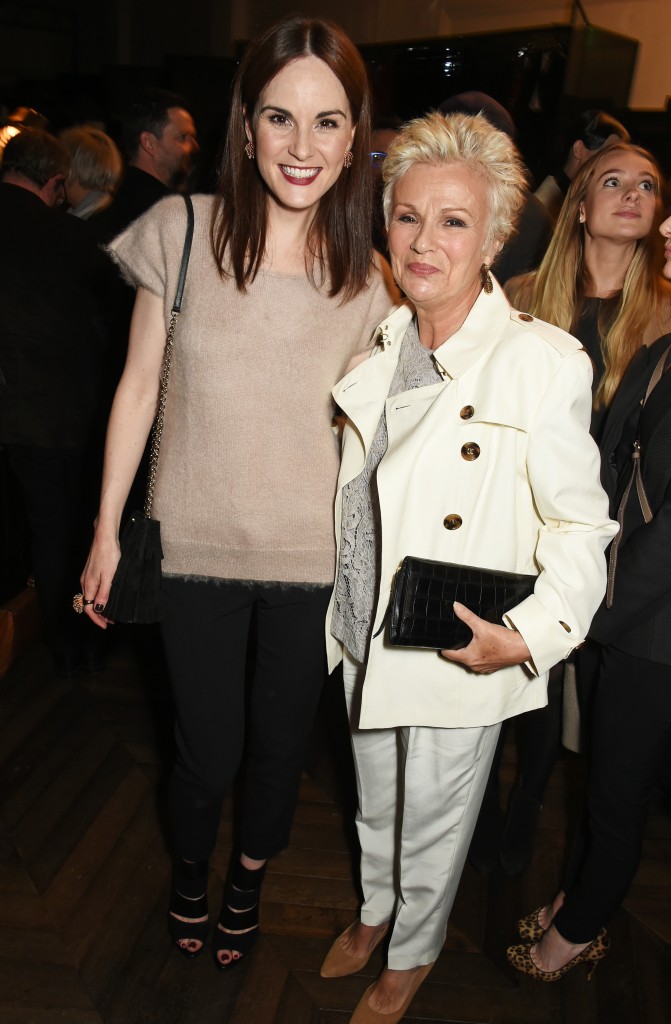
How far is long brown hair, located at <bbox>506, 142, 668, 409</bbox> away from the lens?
1.99 meters

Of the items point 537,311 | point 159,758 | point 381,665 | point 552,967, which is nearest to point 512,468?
point 381,665

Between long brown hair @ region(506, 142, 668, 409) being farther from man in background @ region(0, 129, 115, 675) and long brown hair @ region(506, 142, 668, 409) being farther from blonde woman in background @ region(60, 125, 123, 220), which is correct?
blonde woman in background @ region(60, 125, 123, 220)

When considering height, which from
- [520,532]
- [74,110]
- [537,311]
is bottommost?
[520,532]

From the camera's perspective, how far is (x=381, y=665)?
5.19ft

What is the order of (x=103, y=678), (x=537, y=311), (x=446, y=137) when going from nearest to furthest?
1. (x=446, y=137)
2. (x=537, y=311)
3. (x=103, y=678)

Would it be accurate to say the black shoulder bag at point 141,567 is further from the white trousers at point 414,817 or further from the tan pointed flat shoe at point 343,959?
the tan pointed flat shoe at point 343,959

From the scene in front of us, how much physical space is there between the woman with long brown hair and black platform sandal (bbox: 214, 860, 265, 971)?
0.34 m

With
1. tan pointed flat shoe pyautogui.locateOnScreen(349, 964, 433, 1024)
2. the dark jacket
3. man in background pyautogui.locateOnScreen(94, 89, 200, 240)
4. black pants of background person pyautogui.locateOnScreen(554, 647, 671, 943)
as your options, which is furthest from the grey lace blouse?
man in background pyautogui.locateOnScreen(94, 89, 200, 240)

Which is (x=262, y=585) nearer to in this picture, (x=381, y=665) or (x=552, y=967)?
(x=381, y=665)

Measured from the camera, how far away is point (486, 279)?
1534 mm

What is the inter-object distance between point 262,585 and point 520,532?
1.81ft

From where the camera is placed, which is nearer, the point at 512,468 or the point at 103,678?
the point at 512,468

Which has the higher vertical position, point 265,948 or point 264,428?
point 264,428

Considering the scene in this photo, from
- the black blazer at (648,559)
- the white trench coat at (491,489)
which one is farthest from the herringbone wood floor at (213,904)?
the black blazer at (648,559)
